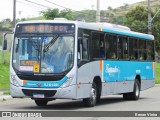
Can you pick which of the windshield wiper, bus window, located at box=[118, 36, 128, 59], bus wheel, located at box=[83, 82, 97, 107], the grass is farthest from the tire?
the grass

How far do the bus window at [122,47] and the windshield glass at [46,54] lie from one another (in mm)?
4769

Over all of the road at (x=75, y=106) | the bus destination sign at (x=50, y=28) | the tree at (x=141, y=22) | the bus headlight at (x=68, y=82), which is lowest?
the road at (x=75, y=106)

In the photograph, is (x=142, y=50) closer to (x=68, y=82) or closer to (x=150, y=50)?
(x=150, y=50)

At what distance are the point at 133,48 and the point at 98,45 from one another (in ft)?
15.1

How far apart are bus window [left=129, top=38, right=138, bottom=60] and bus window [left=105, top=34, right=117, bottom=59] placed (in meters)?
2.10

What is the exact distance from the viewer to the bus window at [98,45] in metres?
20.0

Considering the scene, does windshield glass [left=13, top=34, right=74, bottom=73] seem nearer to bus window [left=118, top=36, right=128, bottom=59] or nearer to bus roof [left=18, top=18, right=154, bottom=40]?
bus roof [left=18, top=18, right=154, bottom=40]

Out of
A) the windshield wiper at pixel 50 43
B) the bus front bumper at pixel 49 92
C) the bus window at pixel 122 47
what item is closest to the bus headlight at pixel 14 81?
the bus front bumper at pixel 49 92

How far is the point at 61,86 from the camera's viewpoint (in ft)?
59.0

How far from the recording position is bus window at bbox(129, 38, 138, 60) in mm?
24283

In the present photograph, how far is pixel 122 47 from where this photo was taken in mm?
23094

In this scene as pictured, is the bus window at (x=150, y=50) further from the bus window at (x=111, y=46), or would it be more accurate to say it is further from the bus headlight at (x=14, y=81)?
the bus headlight at (x=14, y=81)

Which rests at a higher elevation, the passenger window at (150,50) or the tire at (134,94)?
the passenger window at (150,50)

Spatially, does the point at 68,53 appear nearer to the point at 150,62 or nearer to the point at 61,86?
the point at 61,86
